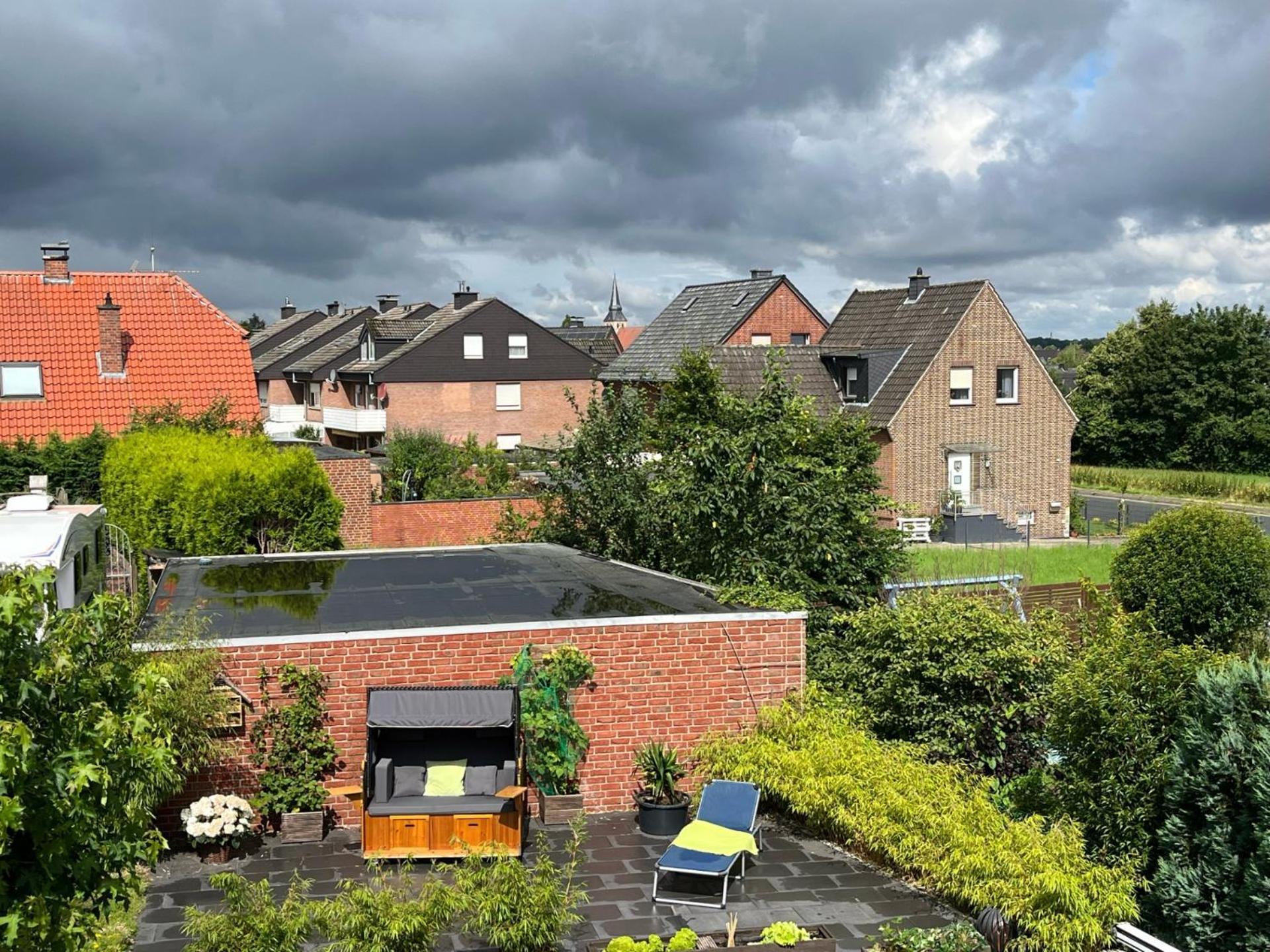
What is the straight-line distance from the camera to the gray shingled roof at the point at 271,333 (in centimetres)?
7406

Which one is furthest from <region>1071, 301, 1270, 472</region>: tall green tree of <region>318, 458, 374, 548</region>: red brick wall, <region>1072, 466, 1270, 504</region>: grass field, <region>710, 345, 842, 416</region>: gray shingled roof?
<region>318, 458, 374, 548</region>: red brick wall

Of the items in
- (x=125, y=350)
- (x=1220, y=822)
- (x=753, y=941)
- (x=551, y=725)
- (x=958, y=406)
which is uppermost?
(x=125, y=350)

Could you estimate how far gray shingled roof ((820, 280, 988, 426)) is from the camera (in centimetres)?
3756

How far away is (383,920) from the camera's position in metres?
7.95

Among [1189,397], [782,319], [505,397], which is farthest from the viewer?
[1189,397]

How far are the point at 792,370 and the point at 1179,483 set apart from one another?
22.6 metres

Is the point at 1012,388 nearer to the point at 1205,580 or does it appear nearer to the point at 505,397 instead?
the point at 1205,580

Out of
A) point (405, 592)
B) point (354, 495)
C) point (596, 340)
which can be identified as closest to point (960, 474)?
point (354, 495)

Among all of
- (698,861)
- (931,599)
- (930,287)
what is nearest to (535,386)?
(930,287)

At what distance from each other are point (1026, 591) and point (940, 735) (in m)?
7.21

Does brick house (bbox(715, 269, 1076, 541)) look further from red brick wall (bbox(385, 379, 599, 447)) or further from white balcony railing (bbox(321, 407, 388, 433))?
white balcony railing (bbox(321, 407, 388, 433))

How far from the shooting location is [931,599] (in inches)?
578

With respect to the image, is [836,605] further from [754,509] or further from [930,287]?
[930,287]

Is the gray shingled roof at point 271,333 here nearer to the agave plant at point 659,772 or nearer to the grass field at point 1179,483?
the grass field at point 1179,483
